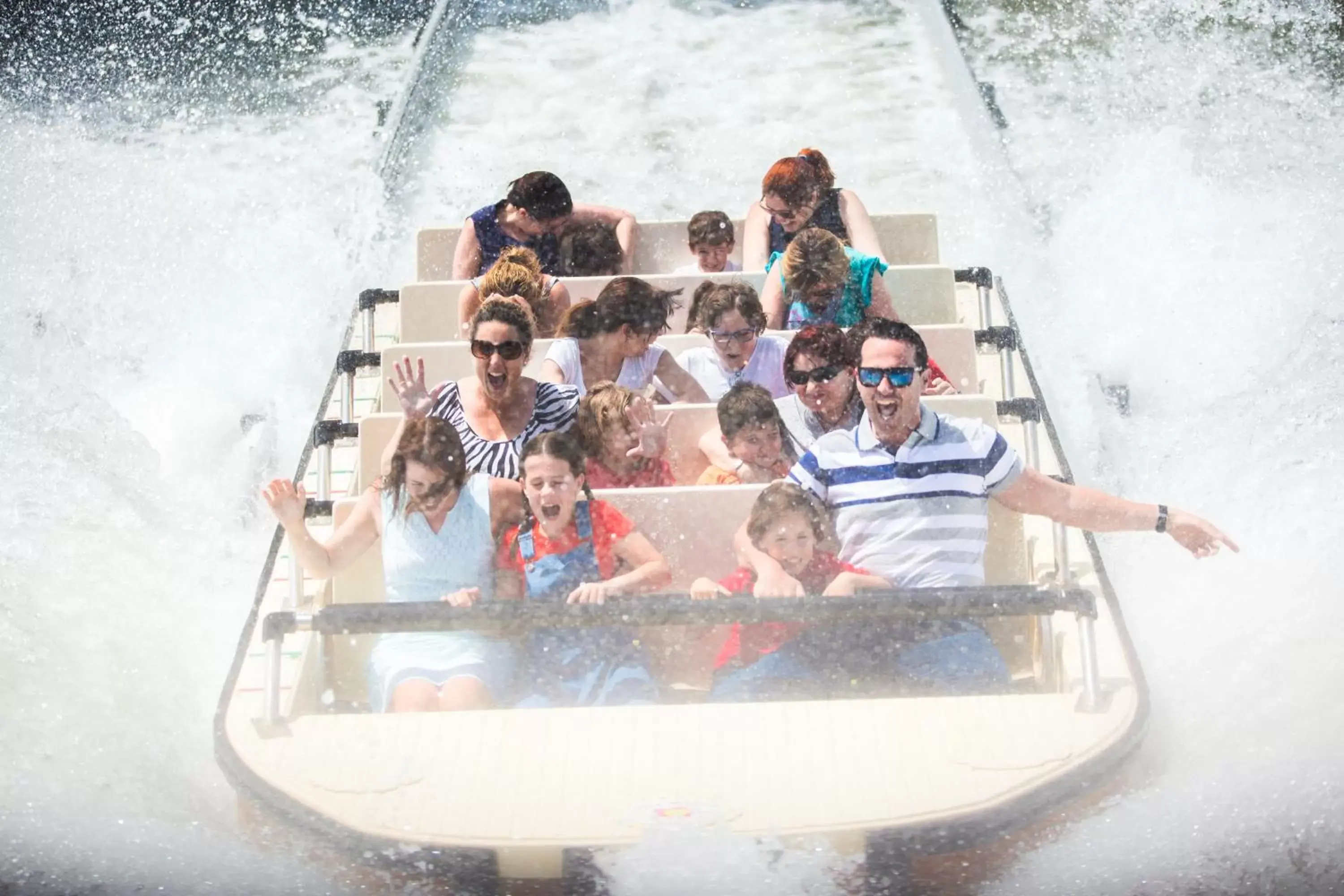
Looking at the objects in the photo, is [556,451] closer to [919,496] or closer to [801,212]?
Answer: [919,496]

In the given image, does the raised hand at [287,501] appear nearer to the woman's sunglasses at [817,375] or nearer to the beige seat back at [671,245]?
the woman's sunglasses at [817,375]

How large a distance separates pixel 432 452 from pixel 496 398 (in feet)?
1.62

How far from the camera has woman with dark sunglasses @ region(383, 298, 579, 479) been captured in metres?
3.59

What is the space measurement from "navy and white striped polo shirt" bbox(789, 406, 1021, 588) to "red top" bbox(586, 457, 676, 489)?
0.43m

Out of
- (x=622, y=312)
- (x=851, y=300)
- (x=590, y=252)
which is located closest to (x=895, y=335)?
(x=622, y=312)

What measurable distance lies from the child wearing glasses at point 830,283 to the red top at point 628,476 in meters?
0.89

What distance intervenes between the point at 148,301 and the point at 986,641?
14.6ft

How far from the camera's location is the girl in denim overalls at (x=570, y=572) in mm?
3152

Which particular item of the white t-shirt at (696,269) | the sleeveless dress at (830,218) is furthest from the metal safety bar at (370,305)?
the sleeveless dress at (830,218)

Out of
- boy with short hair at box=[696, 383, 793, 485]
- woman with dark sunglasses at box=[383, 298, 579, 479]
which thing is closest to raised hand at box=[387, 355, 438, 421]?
woman with dark sunglasses at box=[383, 298, 579, 479]

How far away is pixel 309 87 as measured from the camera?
363 inches

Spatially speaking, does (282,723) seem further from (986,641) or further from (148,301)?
(148,301)

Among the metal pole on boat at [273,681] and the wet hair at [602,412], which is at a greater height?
the wet hair at [602,412]

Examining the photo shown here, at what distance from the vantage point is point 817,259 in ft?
14.2
